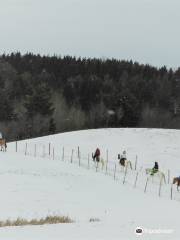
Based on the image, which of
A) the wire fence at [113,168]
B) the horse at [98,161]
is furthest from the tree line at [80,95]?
the horse at [98,161]

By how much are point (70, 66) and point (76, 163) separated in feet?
356

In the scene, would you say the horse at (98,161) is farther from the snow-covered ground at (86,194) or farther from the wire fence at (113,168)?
the snow-covered ground at (86,194)

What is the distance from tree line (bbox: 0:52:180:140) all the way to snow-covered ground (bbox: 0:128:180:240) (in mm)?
43208

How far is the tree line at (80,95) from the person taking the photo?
109625 mm

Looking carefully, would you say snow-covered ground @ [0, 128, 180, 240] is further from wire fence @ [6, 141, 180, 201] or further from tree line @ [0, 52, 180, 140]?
tree line @ [0, 52, 180, 140]

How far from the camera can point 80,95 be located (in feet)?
464

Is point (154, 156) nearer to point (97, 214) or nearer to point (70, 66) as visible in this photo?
point (97, 214)

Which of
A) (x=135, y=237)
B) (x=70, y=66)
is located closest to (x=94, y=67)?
(x=70, y=66)

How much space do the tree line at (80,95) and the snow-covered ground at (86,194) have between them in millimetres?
43208

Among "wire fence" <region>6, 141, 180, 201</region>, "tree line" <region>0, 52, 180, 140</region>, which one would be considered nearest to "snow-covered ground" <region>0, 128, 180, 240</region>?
"wire fence" <region>6, 141, 180, 201</region>

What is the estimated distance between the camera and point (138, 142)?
64.2m

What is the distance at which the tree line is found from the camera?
360ft

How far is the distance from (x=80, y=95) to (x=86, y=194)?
11043 cm

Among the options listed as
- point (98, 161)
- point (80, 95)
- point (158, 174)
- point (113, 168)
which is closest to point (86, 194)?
point (158, 174)
